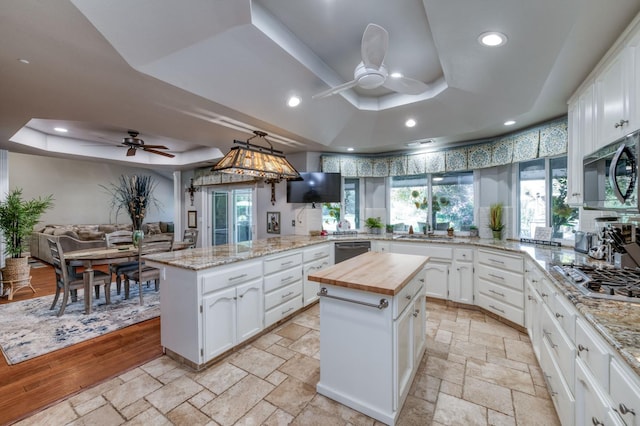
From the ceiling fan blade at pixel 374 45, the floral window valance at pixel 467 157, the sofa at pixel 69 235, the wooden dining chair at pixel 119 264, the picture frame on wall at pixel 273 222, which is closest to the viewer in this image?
the ceiling fan blade at pixel 374 45

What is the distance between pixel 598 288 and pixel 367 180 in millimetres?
3922

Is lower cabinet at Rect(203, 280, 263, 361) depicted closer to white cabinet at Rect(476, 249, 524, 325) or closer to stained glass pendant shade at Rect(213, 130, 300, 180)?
stained glass pendant shade at Rect(213, 130, 300, 180)

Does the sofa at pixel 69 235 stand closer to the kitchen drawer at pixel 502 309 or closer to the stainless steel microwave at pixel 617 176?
the kitchen drawer at pixel 502 309

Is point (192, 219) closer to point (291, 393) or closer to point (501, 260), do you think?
point (291, 393)

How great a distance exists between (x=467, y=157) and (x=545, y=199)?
1.17 m

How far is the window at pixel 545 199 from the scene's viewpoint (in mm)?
3330

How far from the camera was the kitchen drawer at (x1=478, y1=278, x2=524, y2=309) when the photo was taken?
2.97m

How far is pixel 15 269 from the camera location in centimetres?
422

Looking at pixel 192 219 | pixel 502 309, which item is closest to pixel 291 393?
pixel 502 309

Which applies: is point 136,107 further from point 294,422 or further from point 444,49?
point 294,422

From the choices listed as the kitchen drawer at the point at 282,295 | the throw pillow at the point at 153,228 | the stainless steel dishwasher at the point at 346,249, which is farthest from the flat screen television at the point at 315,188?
the throw pillow at the point at 153,228

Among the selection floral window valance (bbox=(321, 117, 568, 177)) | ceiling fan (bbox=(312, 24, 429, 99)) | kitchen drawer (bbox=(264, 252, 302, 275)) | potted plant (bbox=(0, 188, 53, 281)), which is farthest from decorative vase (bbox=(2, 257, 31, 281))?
ceiling fan (bbox=(312, 24, 429, 99))

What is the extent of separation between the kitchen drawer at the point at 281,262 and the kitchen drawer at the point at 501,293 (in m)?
2.37

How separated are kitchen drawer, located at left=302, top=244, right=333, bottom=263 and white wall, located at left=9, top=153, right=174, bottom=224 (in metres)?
8.21
